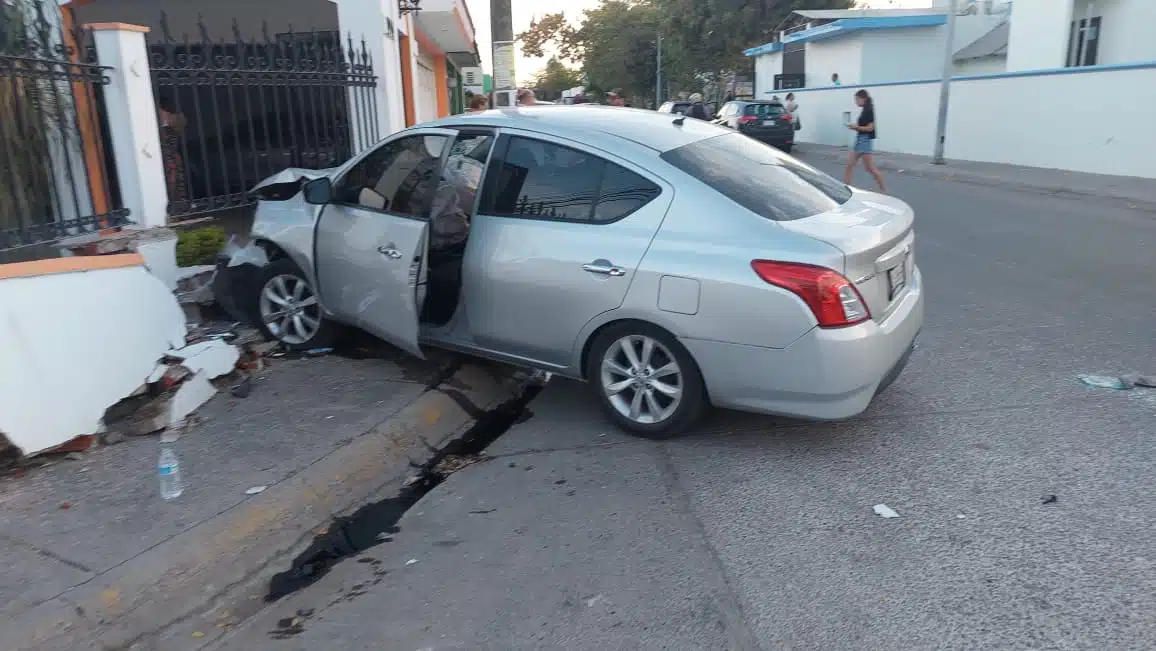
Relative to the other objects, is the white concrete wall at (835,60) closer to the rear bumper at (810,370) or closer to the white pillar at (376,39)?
the white pillar at (376,39)

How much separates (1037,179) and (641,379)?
1461 centimetres

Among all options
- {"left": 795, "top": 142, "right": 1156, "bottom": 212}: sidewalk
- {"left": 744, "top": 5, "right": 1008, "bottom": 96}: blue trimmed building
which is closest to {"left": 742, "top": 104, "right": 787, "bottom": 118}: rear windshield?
{"left": 795, "top": 142, "right": 1156, "bottom": 212}: sidewalk

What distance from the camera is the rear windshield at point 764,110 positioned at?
26.1 m

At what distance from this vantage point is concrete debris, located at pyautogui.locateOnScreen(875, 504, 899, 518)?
3939 millimetres

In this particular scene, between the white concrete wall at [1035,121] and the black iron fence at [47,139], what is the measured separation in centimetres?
1639

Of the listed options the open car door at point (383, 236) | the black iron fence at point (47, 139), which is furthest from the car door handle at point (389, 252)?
the black iron fence at point (47, 139)

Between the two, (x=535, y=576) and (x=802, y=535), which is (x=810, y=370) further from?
(x=535, y=576)

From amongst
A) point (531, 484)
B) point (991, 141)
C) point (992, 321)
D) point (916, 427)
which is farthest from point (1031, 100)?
point (531, 484)

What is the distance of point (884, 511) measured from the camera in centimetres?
398

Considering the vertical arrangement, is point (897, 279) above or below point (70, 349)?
above

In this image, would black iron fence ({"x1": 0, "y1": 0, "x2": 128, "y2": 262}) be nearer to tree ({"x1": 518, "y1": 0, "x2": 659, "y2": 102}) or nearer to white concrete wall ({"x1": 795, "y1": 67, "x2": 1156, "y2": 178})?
white concrete wall ({"x1": 795, "y1": 67, "x2": 1156, "y2": 178})

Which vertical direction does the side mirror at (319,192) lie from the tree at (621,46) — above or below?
below

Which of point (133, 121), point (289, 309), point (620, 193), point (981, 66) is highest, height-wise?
point (981, 66)

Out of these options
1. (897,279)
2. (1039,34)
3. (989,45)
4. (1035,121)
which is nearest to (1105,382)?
(897,279)
